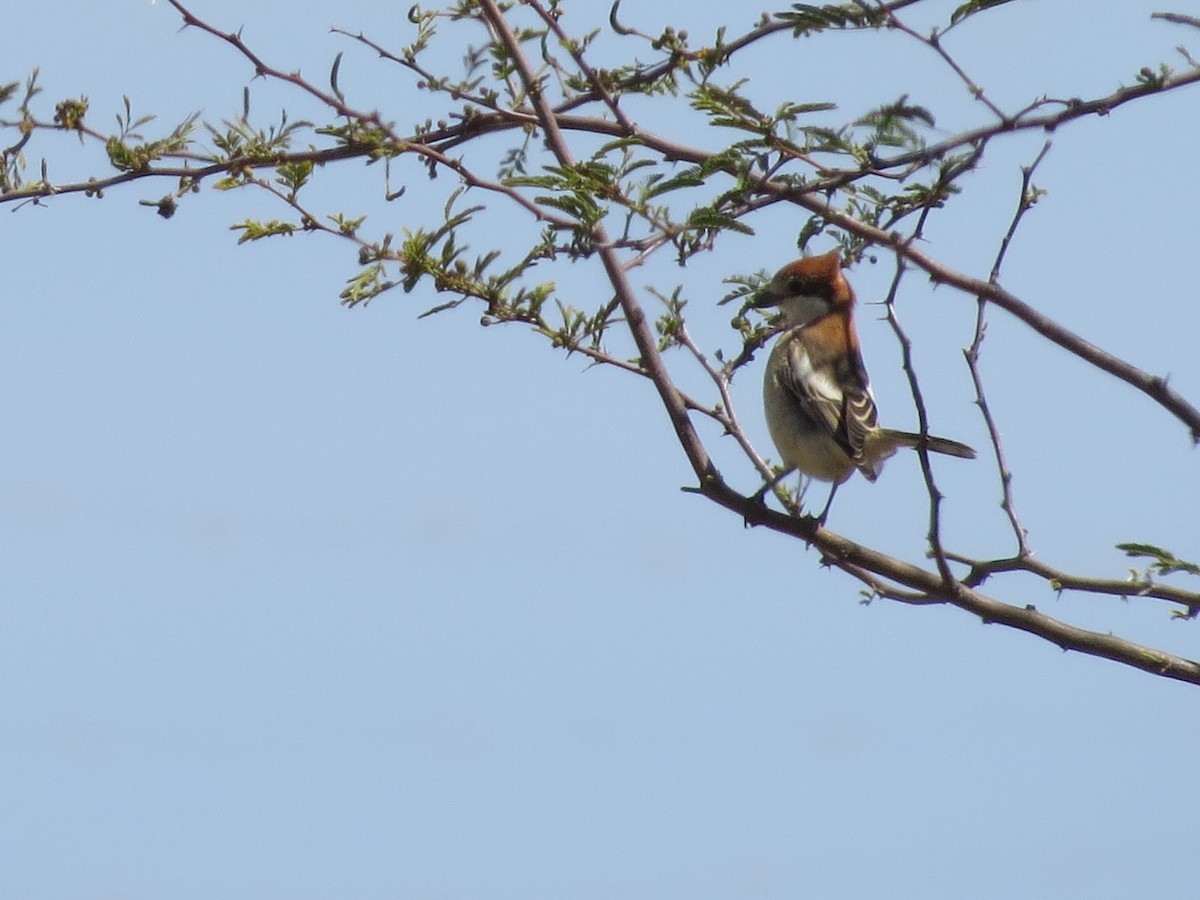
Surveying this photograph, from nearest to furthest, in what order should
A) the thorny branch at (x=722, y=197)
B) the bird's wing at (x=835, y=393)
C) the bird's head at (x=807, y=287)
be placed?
the thorny branch at (x=722, y=197)
the bird's wing at (x=835, y=393)
the bird's head at (x=807, y=287)

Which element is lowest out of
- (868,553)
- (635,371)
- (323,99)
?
(868,553)

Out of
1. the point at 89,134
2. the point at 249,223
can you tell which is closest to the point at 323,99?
the point at 249,223

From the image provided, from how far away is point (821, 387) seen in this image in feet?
18.2

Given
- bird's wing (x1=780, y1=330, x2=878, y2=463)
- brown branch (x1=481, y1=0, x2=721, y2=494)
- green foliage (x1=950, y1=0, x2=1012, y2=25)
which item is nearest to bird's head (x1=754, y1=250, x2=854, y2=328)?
bird's wing (x1=780, y1=330, x2=878, y2=463)

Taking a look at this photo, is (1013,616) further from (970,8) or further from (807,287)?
(807,287)

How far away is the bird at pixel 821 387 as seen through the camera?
5.34 meters

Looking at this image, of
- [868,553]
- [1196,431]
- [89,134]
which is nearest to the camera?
[1196,431]

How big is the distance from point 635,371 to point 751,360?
629mm

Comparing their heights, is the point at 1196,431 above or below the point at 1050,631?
above

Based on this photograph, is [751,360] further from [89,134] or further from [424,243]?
[89,134]

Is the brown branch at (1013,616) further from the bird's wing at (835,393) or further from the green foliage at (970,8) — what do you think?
the bird's wing at (835,393)

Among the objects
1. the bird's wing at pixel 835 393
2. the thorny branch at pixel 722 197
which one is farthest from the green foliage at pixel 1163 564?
the bird's wing at pixel 835 393

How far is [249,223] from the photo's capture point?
363cm

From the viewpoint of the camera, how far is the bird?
17.5ft
